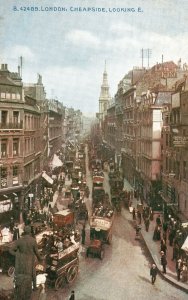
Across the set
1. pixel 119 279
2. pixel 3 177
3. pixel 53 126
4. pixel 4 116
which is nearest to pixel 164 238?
pixel 119 279

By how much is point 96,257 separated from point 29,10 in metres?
10.5

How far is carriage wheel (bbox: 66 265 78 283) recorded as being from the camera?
46.1 feet

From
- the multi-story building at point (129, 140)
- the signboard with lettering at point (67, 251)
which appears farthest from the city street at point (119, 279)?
the multi-story building at point (129, 140)

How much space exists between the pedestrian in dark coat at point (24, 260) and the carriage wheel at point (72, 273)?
4292mm

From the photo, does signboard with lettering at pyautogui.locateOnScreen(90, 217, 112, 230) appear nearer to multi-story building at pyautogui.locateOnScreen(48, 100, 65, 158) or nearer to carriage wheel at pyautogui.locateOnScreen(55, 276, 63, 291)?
carriage wheel at pyautogui.locateOnScreen(55, 276, 63, 291)

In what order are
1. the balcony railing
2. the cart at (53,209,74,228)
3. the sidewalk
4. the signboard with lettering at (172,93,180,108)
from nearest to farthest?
1. the sidewalk
2. the cart at (53,209,74,228)
3. the signboard with lettering at (172,93,180,108)
4. the balcony railing

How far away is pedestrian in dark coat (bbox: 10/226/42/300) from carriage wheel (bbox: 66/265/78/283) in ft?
14.1

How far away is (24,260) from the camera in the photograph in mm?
9578

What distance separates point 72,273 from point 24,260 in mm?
5159

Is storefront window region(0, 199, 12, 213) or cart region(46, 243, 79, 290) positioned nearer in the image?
cart region(46, 243, 79, 290)

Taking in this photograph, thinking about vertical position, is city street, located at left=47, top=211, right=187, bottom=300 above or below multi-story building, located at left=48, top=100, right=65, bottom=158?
below

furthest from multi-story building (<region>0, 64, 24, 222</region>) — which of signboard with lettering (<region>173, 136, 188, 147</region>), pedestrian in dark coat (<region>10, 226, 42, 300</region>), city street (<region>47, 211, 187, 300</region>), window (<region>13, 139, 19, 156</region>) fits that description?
pedestrian in dark coat (<region>10, 226, 42, 300</region>)

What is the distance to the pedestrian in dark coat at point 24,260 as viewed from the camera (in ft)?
31.2

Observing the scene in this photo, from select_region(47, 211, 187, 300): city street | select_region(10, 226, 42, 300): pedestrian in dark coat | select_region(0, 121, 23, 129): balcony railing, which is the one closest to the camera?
select_region(10, 226, 42, 300): pedestrian in dark coat
